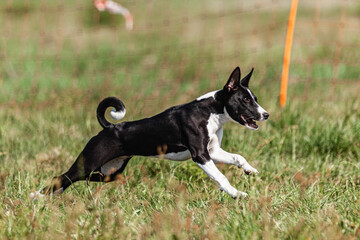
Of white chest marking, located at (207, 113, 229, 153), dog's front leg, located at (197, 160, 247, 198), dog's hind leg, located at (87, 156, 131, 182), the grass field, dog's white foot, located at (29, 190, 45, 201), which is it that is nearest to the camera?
the grass field

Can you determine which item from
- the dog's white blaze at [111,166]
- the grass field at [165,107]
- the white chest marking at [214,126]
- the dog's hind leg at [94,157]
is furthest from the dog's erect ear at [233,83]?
the dog's white blaze at [111,166]

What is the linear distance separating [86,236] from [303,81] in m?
5.80

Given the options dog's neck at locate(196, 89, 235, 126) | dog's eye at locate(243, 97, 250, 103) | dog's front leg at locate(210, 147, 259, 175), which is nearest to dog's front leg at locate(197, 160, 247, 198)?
dog's front leg at locate(210, 147, 259, 175)

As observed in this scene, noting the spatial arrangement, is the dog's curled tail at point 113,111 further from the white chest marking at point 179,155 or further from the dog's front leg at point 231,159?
the dog's front leg at point 231,159

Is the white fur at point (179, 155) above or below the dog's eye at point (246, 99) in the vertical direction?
below

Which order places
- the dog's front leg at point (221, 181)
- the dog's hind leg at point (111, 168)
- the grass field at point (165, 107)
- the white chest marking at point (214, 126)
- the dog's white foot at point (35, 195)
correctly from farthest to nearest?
the dog's hind leg at point (111, 168)
the dog's white foot at point (35, 195)
the white chest marking at point (214, 126)
the dog's front leg at point (221, 181)
the grass field at point (165, 107)

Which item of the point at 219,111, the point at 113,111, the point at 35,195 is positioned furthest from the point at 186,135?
the point at 35,195

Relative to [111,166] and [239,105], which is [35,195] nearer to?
[111,166]

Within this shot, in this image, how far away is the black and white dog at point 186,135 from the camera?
3.80 meters

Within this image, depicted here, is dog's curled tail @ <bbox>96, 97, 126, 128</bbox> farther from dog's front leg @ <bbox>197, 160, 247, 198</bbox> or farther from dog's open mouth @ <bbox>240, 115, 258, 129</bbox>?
dog's open mouth @ <bbox>240, 115, 258, 129</bbox>

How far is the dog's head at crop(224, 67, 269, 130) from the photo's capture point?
3809 millimetres

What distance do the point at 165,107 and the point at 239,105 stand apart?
11.2 ft

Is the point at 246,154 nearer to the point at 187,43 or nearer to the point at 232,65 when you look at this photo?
the point at 232,65

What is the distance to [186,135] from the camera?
12.6ft
